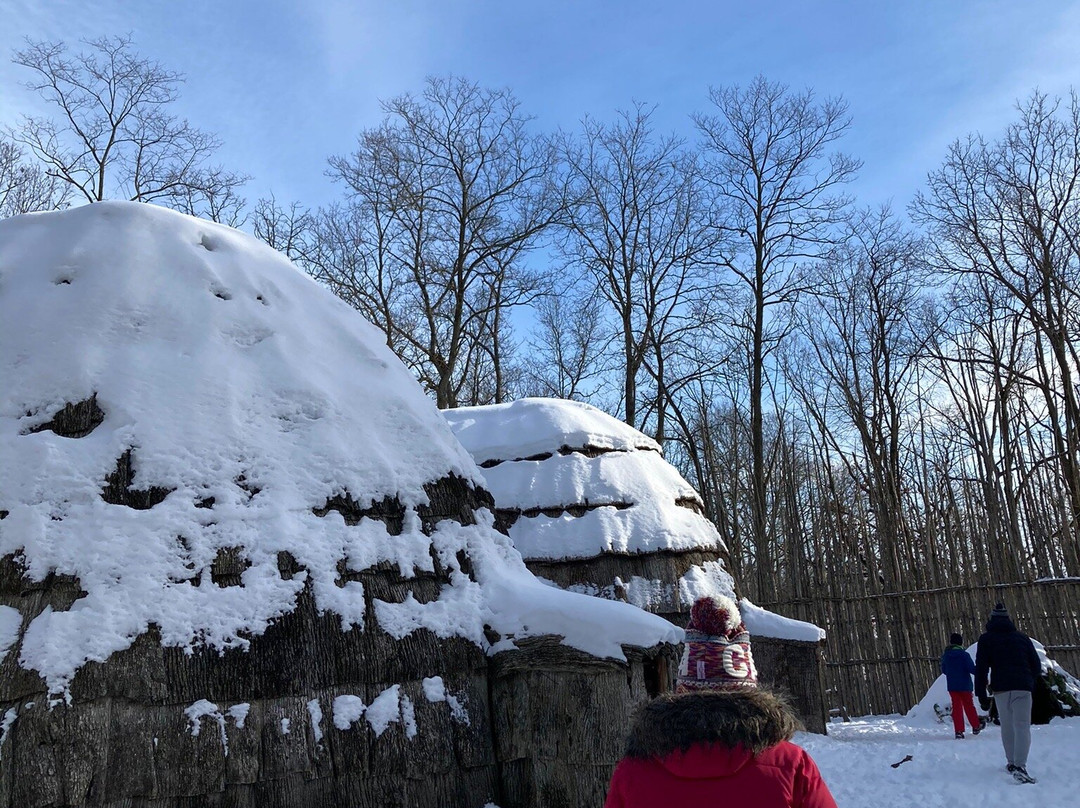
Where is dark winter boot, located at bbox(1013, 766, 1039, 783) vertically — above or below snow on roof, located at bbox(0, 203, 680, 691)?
below

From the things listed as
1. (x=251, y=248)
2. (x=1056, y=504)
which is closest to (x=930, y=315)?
(x=1056, y=504)

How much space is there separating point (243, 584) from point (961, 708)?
9510mm

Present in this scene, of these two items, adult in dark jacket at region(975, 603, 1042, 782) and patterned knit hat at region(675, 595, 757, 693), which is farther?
adult in dark jacket at region(975, 603, 1042, 782)

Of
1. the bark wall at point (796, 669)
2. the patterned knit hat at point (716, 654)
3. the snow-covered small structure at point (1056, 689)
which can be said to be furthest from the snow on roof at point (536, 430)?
the patterned knit hat at point (716, 654)

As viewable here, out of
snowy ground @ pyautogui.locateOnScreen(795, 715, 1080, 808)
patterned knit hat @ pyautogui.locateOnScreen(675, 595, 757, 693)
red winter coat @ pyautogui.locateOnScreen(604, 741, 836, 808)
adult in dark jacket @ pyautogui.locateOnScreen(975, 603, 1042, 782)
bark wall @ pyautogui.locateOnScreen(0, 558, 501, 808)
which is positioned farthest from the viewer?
adult in dark jacket @ pyautogui.locateOnScreen(975, 603, 1042, 782)

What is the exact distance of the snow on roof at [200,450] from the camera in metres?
3.37

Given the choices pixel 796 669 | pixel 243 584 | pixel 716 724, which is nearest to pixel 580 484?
pixel 796 669

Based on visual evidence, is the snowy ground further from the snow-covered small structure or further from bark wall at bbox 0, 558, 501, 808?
bark wall at bbox 0, 558, 501, 808

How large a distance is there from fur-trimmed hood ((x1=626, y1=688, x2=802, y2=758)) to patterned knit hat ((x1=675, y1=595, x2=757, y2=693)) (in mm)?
157

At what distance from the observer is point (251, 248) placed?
5.03m

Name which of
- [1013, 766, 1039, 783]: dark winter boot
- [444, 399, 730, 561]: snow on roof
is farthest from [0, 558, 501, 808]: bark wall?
[1013, 766, 1039, 783]: dark winter boot

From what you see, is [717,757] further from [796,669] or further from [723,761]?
[796,669]

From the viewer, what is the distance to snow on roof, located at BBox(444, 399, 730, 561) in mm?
8484

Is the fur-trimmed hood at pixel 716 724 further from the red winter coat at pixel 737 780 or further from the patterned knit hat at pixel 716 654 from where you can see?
the patterned knit hat at pixel 716 654
